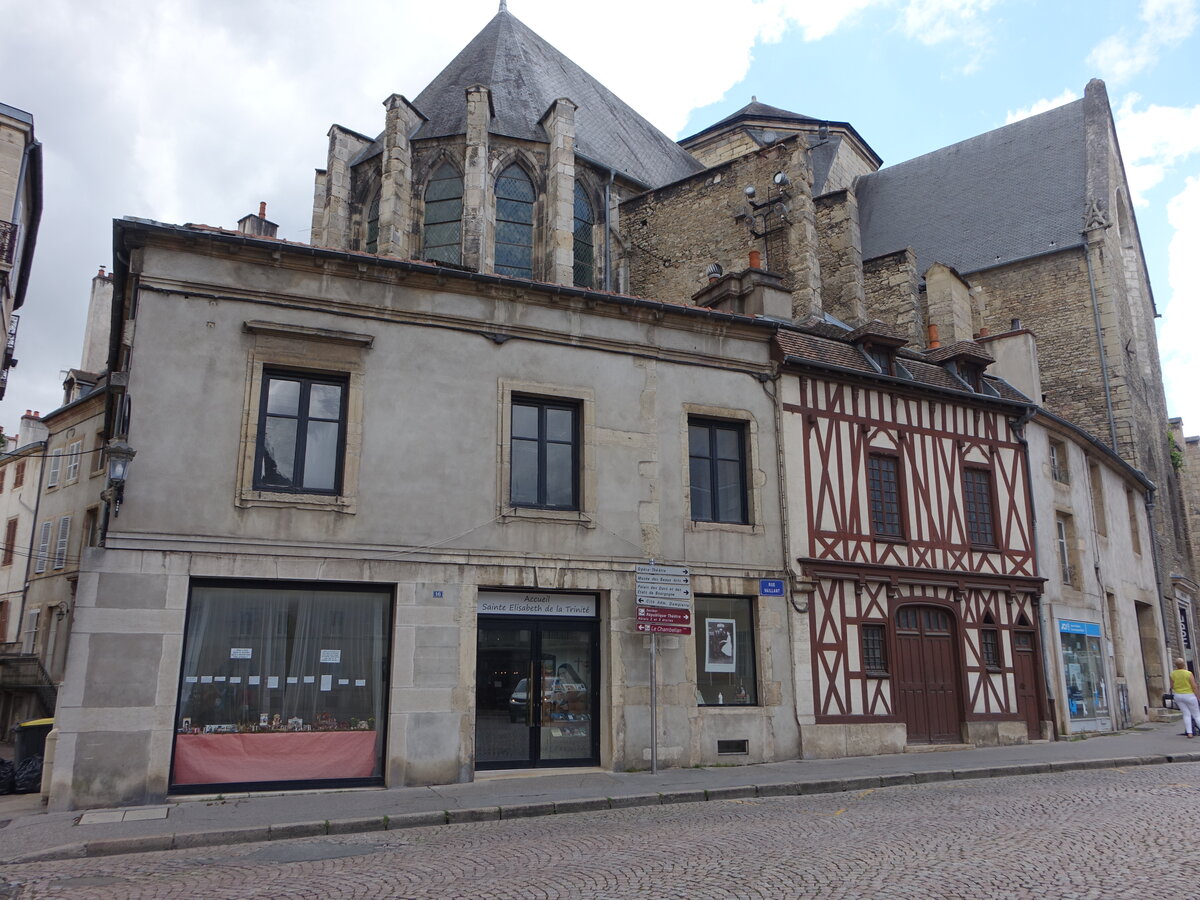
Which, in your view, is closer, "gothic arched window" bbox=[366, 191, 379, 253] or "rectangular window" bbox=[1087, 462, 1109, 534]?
"rectangular window" bbox=[1087, 462, 1109, 534]

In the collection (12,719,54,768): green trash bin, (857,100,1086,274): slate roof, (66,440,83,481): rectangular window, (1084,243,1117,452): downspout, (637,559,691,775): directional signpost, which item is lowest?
(12,719,54,768): green trash bin

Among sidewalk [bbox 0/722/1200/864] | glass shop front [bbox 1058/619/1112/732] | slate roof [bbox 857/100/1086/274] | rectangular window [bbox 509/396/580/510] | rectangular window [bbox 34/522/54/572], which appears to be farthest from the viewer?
slate roof [bbox 857/100/1086/274]

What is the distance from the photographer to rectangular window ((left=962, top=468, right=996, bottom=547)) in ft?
45.0

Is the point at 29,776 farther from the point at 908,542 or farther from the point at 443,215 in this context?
the point at 443,215

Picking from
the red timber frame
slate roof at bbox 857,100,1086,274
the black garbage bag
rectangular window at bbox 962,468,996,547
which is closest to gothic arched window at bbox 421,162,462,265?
the red timber frame

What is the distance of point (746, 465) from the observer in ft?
38.8

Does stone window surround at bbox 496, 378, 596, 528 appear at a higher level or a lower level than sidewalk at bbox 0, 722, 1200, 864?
higher

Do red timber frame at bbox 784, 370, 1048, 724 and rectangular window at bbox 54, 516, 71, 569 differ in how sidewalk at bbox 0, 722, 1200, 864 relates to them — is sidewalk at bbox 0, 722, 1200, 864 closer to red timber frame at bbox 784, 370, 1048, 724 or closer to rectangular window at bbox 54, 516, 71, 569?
red timber frame at bbox 784, 370, 1048, 724

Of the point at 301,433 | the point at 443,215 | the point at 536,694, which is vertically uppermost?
the point at 443,215

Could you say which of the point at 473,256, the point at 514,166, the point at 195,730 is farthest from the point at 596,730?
the point at 514,166

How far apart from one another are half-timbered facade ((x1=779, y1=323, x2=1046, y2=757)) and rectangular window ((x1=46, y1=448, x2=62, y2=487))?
1951 cm

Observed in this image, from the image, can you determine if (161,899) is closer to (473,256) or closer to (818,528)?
(818,528)

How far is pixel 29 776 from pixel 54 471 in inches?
666

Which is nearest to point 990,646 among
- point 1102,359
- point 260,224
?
point 1102,359
